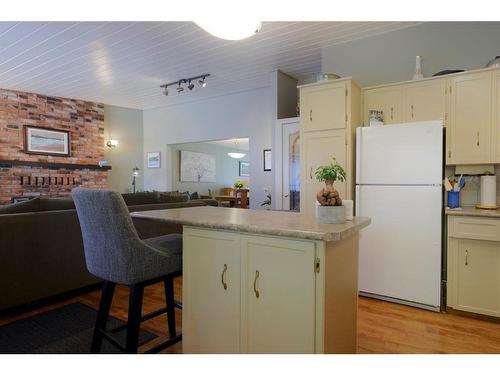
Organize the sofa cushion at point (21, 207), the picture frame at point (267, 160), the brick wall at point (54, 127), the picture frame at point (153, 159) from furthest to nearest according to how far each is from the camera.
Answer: the picture frame at point (153, 159) < the brick wall at point (54, 127) < the picture frame at point (267, 160) < the sofa cushion at point (21, 207)

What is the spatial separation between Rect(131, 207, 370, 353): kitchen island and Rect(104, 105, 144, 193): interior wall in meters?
5.88

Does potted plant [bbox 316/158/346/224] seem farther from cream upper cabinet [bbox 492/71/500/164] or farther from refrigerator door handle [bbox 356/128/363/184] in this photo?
cream upper cabinet [bbox 492/71/500/164]

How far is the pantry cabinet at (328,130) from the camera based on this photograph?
3.02 m

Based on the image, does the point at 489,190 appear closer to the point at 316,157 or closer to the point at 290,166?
the point at 316,157

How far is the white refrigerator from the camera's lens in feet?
8.37

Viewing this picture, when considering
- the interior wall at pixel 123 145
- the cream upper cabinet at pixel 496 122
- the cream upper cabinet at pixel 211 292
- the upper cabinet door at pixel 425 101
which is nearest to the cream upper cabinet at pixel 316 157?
the upper cabinet door at pixel 425 101

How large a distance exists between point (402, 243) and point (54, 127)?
6391 millimetres

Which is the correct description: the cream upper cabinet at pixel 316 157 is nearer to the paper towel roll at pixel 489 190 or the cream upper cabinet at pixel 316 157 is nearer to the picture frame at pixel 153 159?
the paper towel roll at pixel 489 190

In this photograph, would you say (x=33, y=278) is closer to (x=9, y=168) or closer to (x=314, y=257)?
(x=314, y=257)

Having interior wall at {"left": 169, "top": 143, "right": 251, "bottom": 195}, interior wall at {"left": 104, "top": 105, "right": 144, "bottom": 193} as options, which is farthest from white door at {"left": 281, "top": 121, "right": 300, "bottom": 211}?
interior wall at {"left": 169, "top": 143, "right": 251, "bottom": 195}

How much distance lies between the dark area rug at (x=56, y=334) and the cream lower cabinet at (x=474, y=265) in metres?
2.34

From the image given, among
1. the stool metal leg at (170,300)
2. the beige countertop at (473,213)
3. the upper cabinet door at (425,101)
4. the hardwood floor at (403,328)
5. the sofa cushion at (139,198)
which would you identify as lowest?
the hardwood floor at (403,328)

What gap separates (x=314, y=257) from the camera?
131cm
